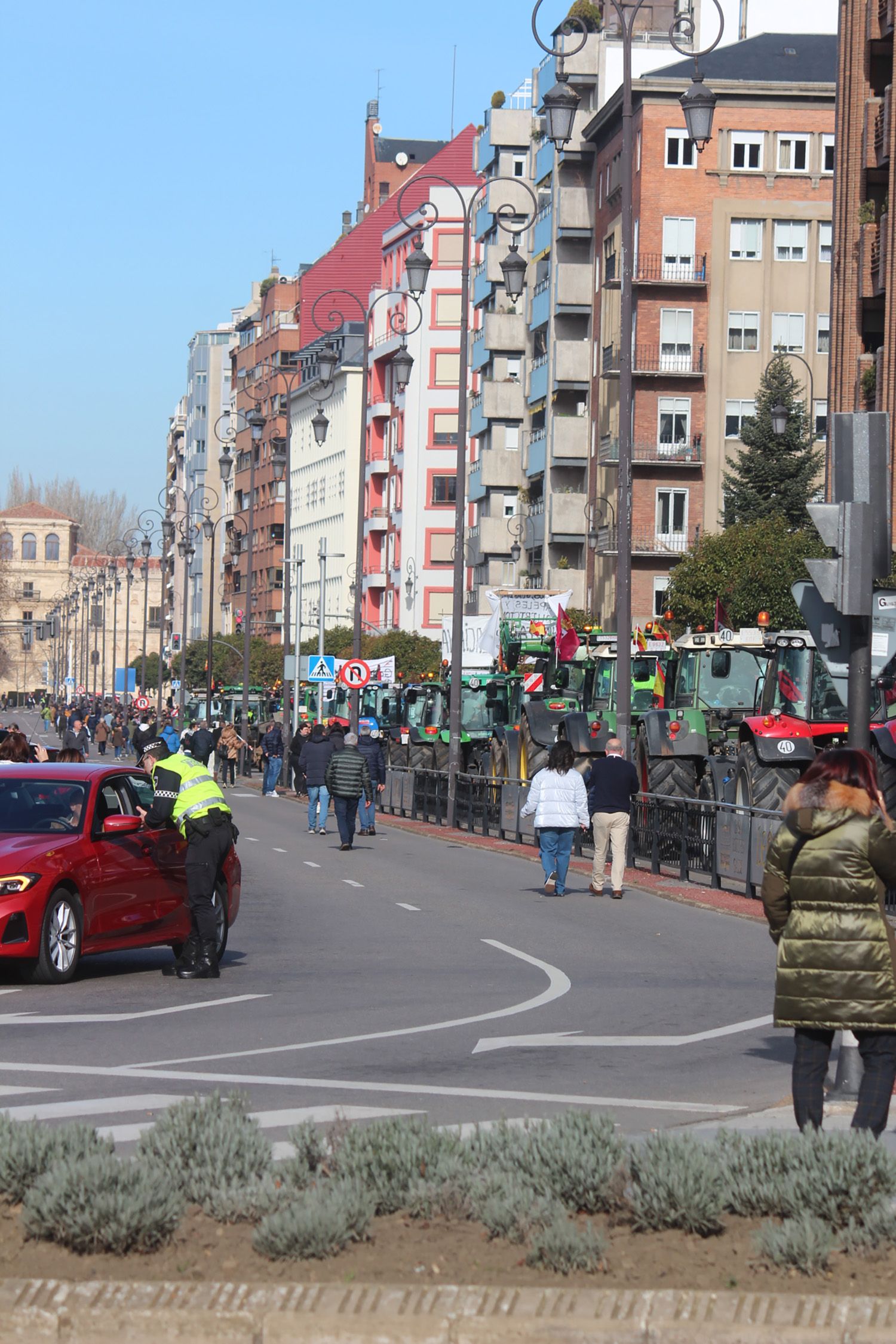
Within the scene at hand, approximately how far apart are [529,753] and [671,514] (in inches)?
1443

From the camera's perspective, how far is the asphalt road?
10.2 metres

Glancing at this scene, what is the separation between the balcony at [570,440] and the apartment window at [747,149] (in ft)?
34.9

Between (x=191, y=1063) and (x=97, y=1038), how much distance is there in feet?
4.14

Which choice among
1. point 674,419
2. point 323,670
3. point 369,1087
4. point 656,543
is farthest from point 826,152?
point 369,1087

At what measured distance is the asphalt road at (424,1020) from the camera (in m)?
10.2

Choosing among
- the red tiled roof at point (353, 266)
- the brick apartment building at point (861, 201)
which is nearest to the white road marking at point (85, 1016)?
the brick apartment building at point (861, 201)

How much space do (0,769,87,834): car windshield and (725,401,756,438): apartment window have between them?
194 feet

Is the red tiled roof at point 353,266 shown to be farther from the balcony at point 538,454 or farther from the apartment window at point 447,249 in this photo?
the balcony at point 538,454

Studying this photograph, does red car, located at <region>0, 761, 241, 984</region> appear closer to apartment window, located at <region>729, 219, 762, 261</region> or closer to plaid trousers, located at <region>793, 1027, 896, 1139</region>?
plaid trousers, located at <region>793, 1027, 896, 1139</region>

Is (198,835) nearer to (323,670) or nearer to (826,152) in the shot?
(323,670)

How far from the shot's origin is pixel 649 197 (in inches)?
2852

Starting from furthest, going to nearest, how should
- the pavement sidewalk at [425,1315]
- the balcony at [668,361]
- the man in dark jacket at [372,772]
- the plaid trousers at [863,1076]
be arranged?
the balcony at [668,361]
the man in dark jacket at [372,772]
the plaid trousers at [863,1076]
the pavement sidewalk at [425,1315]

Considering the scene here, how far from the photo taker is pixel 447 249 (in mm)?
113000

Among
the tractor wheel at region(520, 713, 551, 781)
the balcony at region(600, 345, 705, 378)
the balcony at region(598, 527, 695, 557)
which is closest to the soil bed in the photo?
the tractor wheel at region(520, 713, 551, 781)
